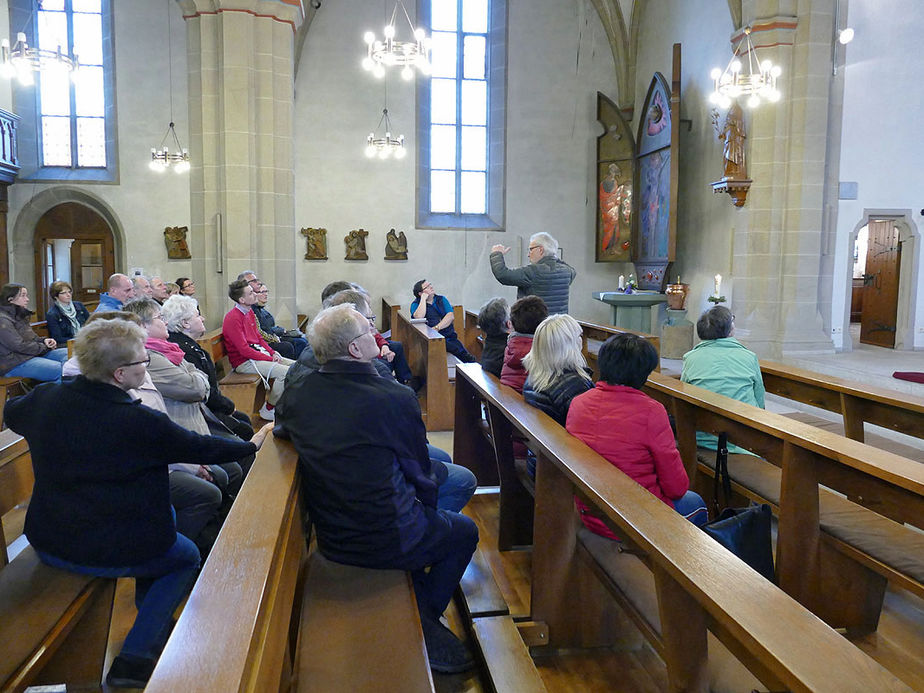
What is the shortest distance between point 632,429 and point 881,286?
1070 centimetres

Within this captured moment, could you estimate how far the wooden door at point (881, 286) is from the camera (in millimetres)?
11195

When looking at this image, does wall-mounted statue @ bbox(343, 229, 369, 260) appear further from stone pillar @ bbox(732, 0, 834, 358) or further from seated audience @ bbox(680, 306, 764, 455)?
seated audience @ bbox(680, 306, 764, 455)

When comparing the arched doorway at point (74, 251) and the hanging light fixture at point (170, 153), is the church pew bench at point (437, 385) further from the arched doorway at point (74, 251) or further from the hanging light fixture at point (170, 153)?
the arched doorway at point (74, 251)

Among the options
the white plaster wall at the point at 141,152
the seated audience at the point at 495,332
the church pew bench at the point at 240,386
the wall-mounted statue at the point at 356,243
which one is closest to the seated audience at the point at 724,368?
the seated audience at the point at 495,332

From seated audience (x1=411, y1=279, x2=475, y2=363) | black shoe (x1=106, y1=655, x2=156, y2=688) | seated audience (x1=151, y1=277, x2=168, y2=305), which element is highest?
seated audience (x1=151, y1=277, x2=168, y2=305)

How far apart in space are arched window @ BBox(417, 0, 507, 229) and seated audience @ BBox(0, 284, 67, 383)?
7900 mm

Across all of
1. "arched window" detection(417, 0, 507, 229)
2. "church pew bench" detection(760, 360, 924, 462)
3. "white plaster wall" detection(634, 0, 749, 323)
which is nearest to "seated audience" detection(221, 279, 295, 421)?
"church pew bench" detection(760, 360, 924, 462)

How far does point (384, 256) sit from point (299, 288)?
5.42ft

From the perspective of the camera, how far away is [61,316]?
784 centimetres

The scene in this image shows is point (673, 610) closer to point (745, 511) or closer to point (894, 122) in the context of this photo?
point (745, 511)

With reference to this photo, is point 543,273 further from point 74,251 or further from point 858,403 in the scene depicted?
point 74,251

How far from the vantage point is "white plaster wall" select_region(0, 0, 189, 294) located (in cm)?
1283

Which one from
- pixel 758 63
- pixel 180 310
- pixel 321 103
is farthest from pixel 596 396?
pixel 321 103

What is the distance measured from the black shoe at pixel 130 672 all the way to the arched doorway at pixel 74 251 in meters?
12.2
